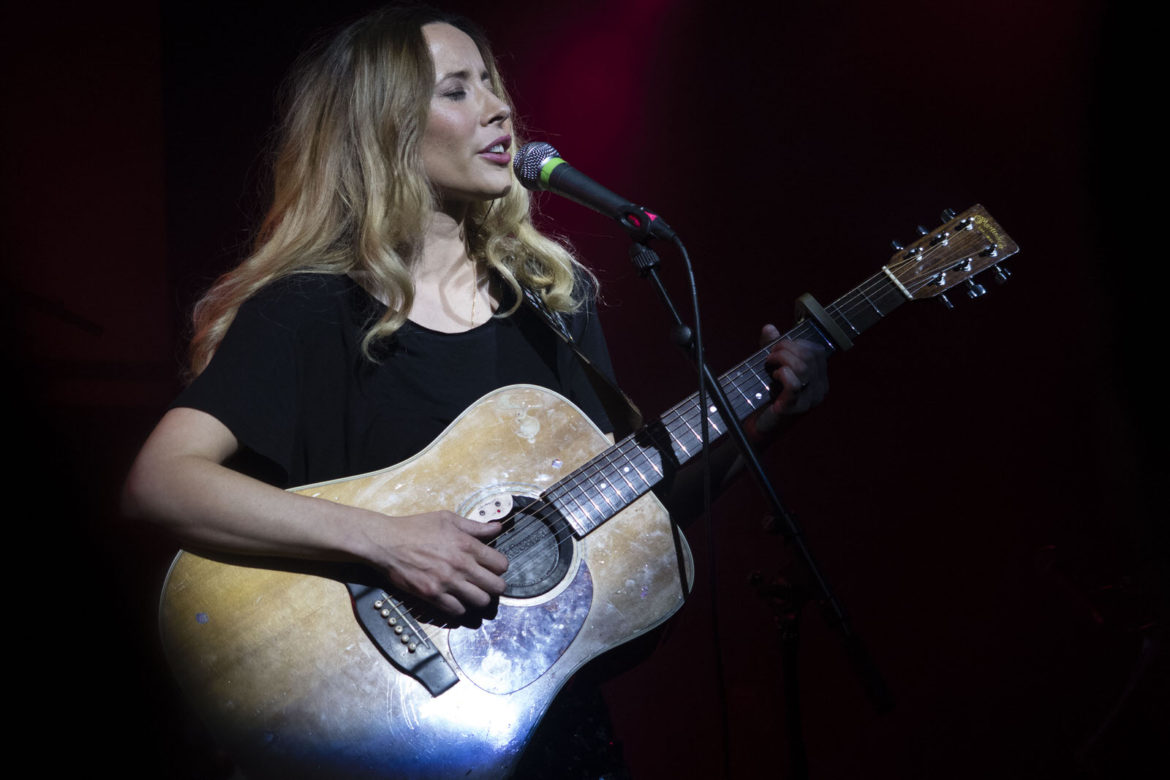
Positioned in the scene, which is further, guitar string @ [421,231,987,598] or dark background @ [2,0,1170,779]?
dark background @ [2,0,1170,779]

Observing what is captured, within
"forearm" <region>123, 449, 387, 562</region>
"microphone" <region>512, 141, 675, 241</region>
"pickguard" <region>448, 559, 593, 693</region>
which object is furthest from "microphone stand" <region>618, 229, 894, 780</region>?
"forearm" <region>123, 449, 387, 562</region>

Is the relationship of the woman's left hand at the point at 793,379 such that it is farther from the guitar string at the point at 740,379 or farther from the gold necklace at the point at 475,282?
the gold necklace at the point at 475,282

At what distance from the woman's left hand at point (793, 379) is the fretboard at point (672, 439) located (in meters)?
0.05

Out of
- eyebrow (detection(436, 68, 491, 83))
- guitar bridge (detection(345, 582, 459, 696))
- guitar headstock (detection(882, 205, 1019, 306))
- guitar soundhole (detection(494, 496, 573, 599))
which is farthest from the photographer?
eyebrow (detection(436, 68, 491, 83))

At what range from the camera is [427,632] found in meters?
1.58

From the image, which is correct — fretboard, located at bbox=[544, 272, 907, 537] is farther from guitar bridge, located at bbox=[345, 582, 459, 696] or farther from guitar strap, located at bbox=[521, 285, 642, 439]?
guitar bridge, located at bbox=[345, 582, 459, 696]

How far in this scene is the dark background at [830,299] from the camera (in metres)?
3.17

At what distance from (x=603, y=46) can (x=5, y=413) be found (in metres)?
3.16

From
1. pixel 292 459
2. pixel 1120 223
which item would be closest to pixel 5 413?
pixel 292 459

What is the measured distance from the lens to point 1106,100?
3.45 meters

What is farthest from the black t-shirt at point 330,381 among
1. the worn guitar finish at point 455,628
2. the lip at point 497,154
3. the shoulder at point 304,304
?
the lip at point 497,154

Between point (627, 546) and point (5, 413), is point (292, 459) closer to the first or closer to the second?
point (627, 546)

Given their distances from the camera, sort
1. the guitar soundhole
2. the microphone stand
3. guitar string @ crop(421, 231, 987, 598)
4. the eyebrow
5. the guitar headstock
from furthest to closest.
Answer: the eyebrow < the guitar headstock < guitar string @ crop(421, 231, 987, 598) < the guitar soundhole < the microphone stand

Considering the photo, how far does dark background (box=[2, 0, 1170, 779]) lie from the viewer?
3170mm
